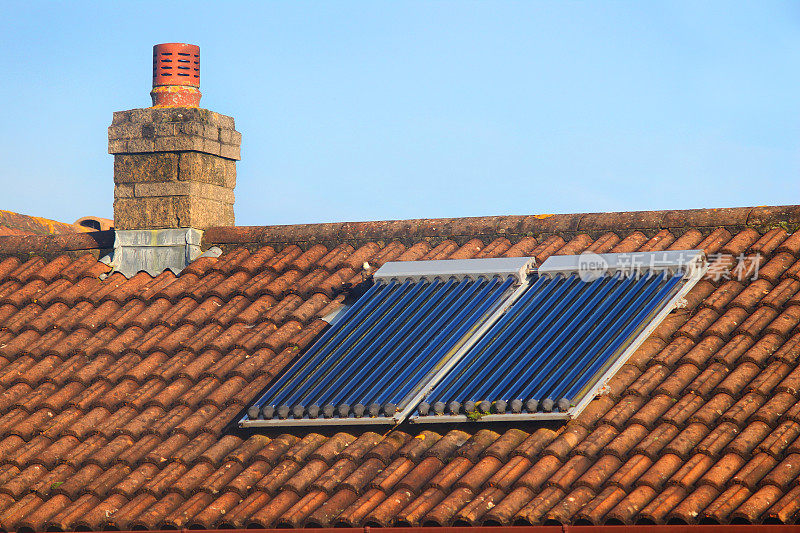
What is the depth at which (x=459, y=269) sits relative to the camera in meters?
9.47

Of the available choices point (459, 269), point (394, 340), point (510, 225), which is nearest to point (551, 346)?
point (394, 340)

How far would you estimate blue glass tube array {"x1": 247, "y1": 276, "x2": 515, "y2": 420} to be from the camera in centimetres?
816

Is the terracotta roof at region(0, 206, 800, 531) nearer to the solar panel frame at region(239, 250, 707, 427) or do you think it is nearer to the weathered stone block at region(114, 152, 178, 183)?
the solar panel frame at region(239, 250, 707, 427)

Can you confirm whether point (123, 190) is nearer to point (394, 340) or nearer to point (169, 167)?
point (169, 167)

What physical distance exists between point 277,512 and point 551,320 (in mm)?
2749

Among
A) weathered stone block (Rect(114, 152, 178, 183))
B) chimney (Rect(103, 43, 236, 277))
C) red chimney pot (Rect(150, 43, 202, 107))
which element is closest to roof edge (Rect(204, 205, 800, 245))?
chimney (Rect(103, 43, 236, 277))

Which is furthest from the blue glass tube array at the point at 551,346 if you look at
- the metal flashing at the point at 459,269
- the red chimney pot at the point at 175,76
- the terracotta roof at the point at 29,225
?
the terracotta roof at the point at 29,225

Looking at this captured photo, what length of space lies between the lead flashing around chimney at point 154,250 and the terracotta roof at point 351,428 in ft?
0.94

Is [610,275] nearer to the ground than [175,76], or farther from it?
nearer to the ground

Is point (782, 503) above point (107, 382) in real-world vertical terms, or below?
below

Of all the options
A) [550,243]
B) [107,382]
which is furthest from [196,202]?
[550,243]

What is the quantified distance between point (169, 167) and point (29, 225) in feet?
19.8

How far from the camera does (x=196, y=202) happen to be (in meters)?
11.9

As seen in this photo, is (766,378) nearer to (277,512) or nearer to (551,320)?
(551,320)
